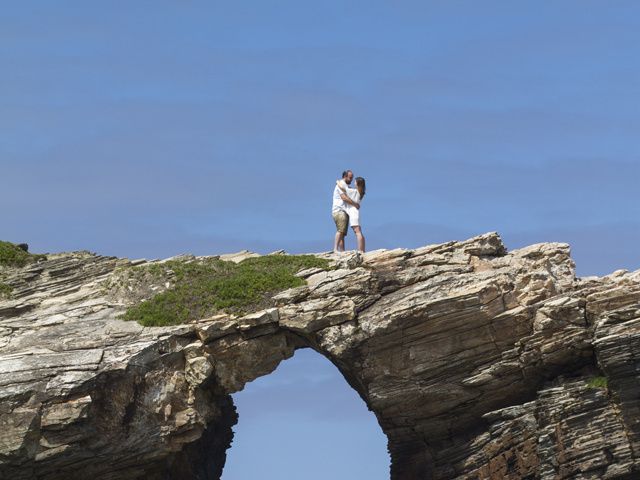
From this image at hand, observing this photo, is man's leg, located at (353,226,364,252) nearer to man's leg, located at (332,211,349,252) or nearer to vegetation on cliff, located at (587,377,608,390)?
man's leg, located at (332,211,349,252)

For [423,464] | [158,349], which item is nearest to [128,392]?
[158,349]

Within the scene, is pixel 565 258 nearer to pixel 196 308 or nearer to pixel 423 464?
pixel 423 464

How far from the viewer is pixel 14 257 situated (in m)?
72.4

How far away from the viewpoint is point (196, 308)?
64938 millimetres

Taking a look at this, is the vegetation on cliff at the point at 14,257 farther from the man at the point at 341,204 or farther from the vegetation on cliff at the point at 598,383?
the vegetation on cliff at the point at 598,383

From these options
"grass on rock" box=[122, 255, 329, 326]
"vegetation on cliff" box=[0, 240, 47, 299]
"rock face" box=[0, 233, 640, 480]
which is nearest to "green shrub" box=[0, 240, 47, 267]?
"vegetation on cliff" box=[0, 240, 47, 299]

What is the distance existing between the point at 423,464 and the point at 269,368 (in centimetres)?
715

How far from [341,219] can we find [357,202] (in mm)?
960

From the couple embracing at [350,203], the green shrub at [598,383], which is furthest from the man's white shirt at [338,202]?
the green shrub at [598,383]

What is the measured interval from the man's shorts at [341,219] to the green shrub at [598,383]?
41.5ft

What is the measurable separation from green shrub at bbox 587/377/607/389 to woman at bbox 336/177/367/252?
11.6m

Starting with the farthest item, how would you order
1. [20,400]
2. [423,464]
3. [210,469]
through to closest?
[210,469]
[423,464]
[20,400]

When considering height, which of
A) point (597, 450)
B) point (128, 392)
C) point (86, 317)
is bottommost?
point (597, 450)

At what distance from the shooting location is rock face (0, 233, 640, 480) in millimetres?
60625
